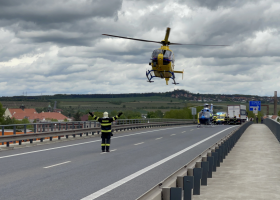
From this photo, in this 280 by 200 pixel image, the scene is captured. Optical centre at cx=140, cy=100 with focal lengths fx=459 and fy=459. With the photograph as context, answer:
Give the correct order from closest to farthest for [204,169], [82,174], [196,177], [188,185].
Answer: [188,185]
[196,177]
[204,169]
[82,174]

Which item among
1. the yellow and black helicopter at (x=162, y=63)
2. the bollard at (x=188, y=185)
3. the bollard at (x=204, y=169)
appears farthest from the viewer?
the yellow and black helicopter at (x=162, y=63)

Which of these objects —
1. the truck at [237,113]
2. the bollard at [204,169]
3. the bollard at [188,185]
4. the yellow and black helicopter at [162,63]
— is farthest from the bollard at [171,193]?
the truck at [237,113]

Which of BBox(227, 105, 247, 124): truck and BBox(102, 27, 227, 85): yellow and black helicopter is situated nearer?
BBox(102, 27, 227, 85): yellow and black helicopter

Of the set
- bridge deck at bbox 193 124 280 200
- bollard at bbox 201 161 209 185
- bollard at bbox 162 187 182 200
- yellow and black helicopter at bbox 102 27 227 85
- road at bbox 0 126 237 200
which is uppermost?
yellow and black helicopter at bbox 102 27 227 85

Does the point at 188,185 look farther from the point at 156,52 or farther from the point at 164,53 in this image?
the point at 156,52

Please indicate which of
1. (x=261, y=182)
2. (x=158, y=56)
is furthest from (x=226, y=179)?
(x=158, y=56)

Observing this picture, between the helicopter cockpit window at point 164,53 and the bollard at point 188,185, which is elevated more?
the helicopter cockpit window at point 164,53

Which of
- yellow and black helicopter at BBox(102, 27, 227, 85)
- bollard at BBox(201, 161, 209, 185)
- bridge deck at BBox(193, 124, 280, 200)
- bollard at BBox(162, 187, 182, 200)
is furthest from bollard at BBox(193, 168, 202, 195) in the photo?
yellow and black helicopter at BBox(102, 27, 227, 85)

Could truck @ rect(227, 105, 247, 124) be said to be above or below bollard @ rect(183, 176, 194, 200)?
above

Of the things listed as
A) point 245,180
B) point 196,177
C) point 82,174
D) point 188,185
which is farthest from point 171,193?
point 82,174

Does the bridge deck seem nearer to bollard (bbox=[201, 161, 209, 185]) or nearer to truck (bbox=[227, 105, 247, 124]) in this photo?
bollard (bbox=[201, 161, 209, 185])

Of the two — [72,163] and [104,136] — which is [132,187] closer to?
[72,163]

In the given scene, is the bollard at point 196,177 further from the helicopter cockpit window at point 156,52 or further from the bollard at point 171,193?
the helicopter cockpit window at point 156,52

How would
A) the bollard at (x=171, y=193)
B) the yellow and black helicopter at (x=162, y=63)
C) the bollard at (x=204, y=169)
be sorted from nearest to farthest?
the bollard at (x=171, y=193) → the bollard at (x=204, y=169) → the yellow and black helicopter at (x=162, y=63)
